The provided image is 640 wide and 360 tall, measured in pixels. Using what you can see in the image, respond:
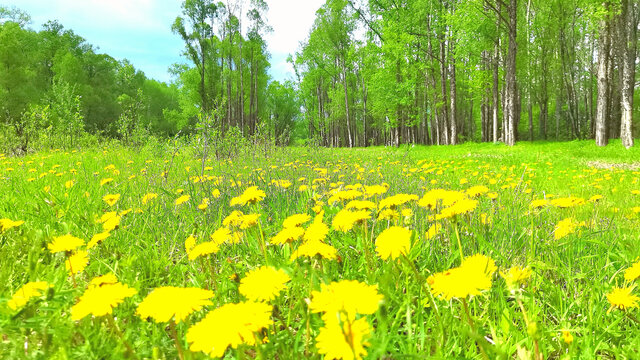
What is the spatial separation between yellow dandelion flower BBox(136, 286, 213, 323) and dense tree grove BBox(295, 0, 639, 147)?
12.7 m

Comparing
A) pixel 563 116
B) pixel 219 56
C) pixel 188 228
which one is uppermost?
pixel 219 56

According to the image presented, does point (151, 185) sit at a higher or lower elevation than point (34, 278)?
higher

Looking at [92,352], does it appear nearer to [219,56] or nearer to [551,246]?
[551,246]

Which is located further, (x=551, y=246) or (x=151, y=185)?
(x=151, y=185)

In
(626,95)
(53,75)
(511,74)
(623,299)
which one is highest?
(53,75)

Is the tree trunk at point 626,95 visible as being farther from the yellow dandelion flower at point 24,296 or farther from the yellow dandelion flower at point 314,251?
the yellow dandelion flower at point 24,296

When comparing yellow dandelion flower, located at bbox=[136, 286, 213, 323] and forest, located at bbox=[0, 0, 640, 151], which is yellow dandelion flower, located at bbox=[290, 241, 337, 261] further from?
forest, located at bbox=[0, 0, 640, 151]

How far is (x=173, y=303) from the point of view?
0.63 meters

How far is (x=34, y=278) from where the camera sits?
3.51 ft

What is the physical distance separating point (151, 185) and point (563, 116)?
36842mm

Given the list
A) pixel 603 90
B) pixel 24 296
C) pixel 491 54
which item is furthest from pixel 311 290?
pixel 491 54

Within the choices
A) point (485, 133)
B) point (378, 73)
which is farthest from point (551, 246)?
point (485, 133)

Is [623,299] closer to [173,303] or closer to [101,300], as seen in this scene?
[173,303]

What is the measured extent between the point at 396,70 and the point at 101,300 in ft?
70.3
